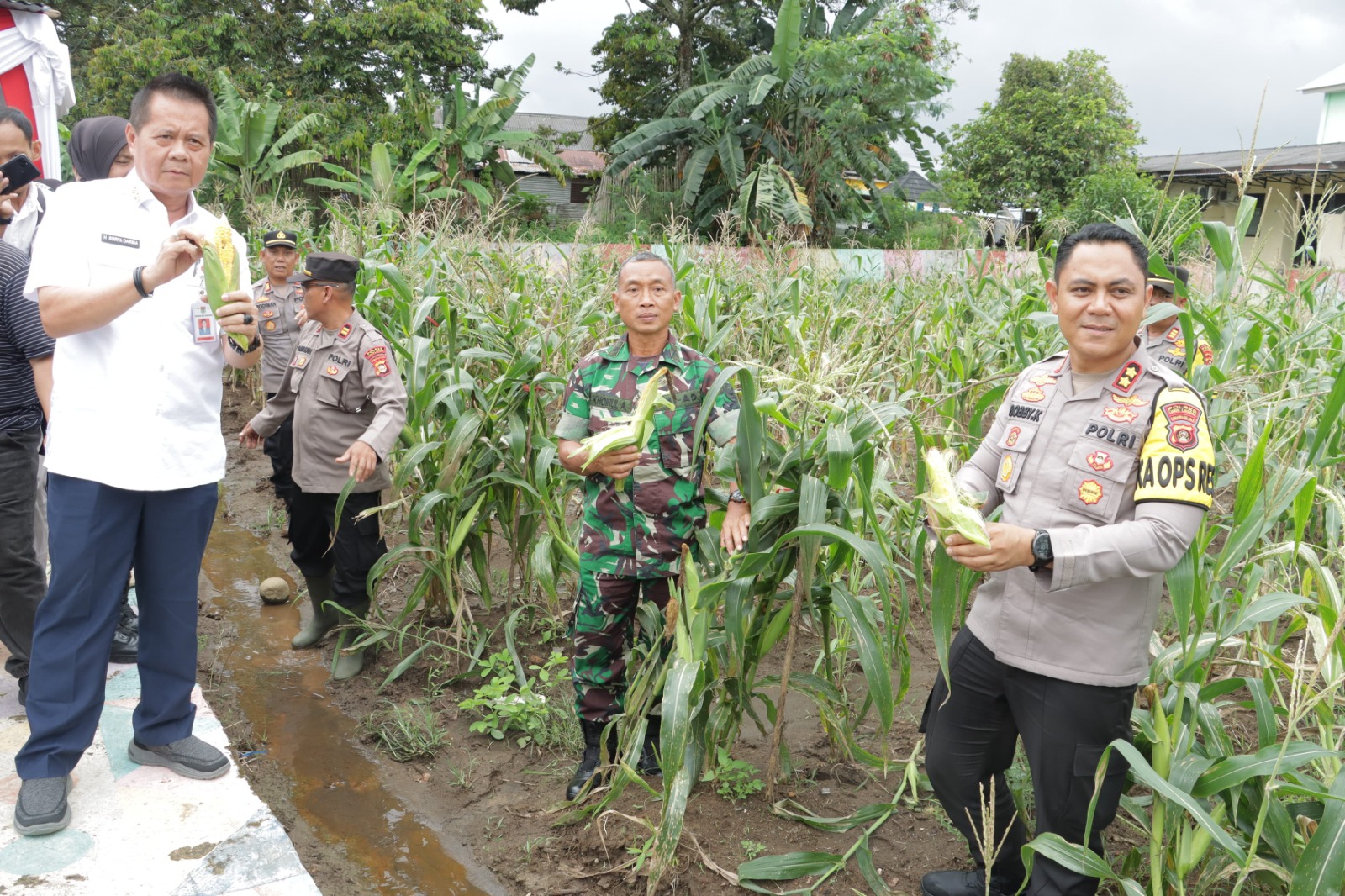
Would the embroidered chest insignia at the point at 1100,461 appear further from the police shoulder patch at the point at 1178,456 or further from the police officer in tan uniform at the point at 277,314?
the police officer in tan uniform at the point at 277,314

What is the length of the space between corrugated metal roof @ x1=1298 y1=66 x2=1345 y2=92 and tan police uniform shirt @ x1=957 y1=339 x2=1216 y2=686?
3496 cm

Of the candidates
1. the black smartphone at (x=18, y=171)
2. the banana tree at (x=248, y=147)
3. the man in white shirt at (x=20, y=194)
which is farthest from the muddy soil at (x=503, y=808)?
the banana tree at (x=248, y=147)

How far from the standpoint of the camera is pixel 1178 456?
5.69 feet

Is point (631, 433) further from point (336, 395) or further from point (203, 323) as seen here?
point (336, 395)

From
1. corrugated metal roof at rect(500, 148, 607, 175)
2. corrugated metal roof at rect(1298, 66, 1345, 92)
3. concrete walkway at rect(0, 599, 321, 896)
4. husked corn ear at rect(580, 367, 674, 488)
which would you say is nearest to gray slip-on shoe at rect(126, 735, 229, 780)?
concrete walkway at rect(0, 599, 321, 896)

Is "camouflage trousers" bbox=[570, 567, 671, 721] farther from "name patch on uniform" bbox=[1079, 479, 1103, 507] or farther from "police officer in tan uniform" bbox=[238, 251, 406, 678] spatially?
"name patch on uniform" bbox=[1079, 479, 1103, 507]

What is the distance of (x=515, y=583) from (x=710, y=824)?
2.05 meters

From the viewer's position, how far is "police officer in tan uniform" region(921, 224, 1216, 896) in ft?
5.61

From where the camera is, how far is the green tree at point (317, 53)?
18297 mm

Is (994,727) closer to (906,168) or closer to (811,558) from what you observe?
(811,558)

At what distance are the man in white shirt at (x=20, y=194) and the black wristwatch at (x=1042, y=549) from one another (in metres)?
3.59

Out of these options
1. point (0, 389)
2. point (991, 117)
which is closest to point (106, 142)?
point (0, 389)

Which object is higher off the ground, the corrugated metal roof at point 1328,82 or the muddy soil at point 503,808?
the corrugated metal roof at point 1328,82

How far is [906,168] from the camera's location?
19578mm
